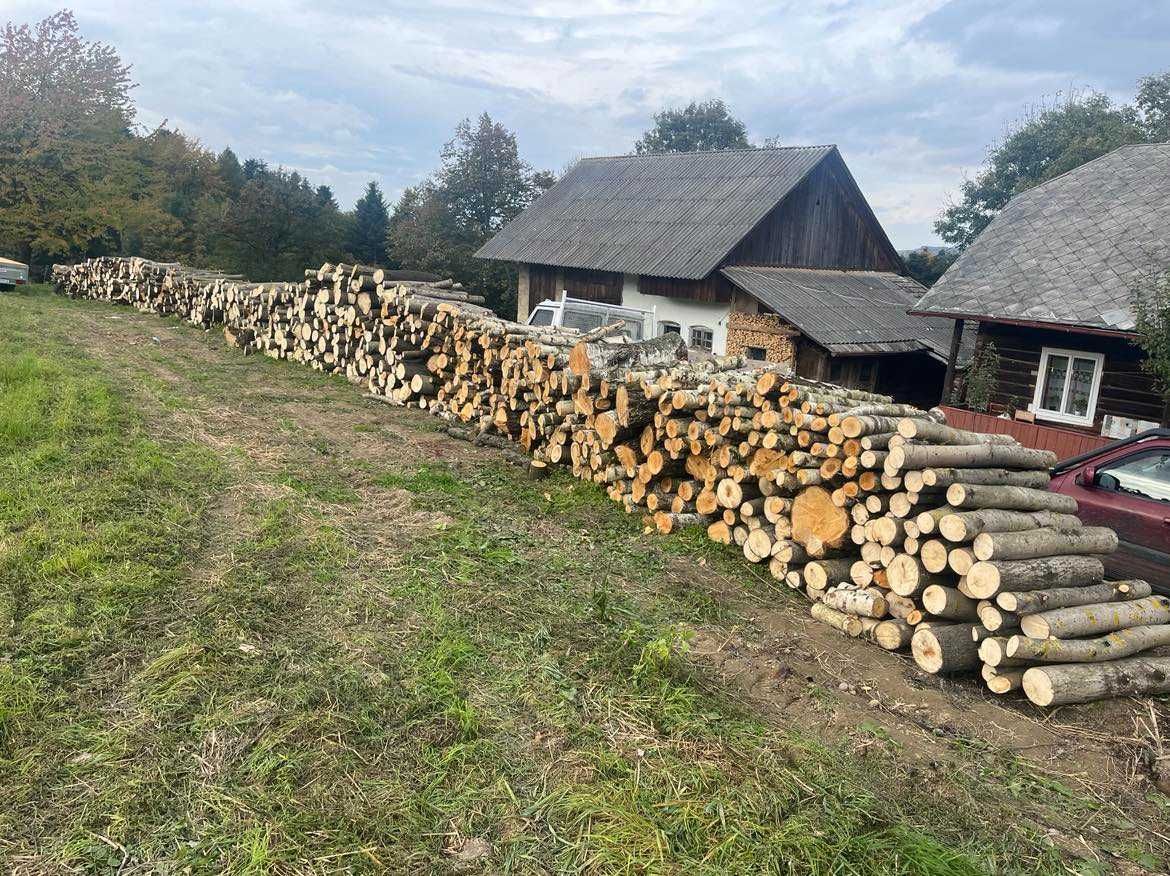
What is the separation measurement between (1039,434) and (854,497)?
8589 mm

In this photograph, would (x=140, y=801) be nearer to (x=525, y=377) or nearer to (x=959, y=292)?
(x=525, y=377)

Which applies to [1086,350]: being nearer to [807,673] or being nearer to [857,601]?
[857,601]

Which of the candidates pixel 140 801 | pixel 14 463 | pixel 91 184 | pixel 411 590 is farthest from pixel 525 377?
pixel 91 184

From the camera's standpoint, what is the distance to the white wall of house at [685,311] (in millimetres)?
20484

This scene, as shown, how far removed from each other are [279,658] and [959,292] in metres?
14.5

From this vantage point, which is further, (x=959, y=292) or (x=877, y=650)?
(x=959, y=292)

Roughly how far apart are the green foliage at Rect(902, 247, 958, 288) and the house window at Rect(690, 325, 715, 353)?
1400 cm

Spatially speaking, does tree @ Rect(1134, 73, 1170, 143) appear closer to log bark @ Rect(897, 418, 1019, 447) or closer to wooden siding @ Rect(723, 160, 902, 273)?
wooden siding @ Rect(723, 160, 902, 273)

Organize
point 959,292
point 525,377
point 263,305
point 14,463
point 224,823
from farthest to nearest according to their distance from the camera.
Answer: point 263,305, point 959,292, point 525,377, point 14,463, point 224,823

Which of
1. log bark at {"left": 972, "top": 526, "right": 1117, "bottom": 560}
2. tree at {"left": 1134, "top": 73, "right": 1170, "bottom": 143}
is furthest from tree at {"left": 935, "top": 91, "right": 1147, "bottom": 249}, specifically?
log bark at {"left": 972, "top": 526, "right": 1117, "bottom": 560}


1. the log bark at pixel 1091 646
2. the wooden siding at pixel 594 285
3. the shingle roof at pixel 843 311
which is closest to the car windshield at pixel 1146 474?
the log bark at pixel 1091 646

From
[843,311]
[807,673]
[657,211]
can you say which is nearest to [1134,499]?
[807,673]

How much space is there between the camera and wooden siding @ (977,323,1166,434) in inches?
507

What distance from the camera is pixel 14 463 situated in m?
7.36
